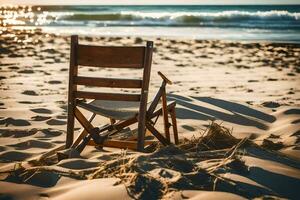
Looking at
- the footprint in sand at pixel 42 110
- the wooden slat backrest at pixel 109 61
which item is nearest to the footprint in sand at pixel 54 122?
the footprint in sand at pixel 42 110

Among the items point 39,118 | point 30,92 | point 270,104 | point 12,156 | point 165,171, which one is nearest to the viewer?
point 165,171

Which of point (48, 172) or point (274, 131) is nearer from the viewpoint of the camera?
point (48, 172)

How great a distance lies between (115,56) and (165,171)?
4.31 feet

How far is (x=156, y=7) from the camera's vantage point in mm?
53500

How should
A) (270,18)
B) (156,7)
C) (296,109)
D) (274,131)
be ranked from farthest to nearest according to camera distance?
(156,7)
(270,18)
(296,109)
(274,131)

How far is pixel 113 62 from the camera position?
4059mm

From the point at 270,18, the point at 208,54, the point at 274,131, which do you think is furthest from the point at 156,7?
the point at 274,131

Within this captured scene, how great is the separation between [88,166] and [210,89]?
5654 mm

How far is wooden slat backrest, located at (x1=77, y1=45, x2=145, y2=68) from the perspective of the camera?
4027 millimetres

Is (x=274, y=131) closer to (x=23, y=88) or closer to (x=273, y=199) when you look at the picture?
(x=273, y=199)

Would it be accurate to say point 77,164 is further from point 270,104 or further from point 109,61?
point 270,104

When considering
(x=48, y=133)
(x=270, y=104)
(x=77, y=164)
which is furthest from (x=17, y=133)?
Result: (x=270, y=104)

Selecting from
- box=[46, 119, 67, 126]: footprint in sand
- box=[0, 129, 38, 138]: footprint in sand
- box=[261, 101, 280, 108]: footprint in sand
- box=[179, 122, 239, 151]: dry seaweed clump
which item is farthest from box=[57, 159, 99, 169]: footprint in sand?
box=[261, 101, 280, 108]: footprint in sand

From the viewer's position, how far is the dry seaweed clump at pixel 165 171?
326cm
